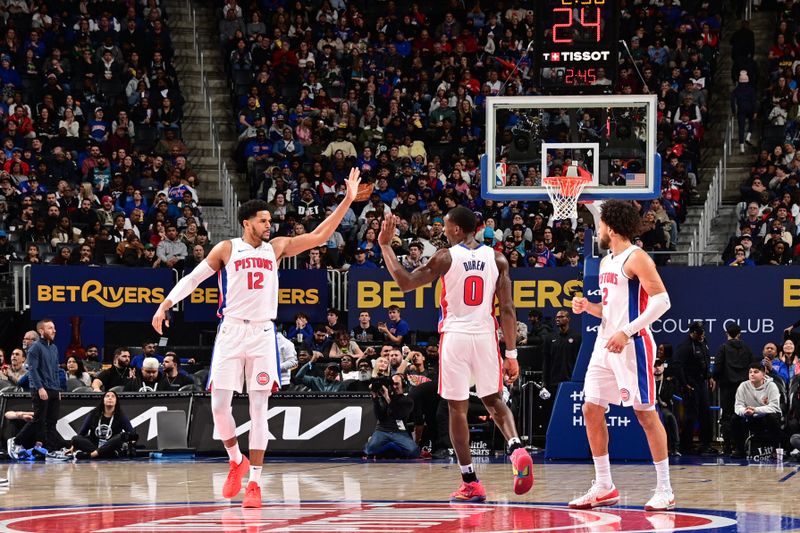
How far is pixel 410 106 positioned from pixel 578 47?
479 inches

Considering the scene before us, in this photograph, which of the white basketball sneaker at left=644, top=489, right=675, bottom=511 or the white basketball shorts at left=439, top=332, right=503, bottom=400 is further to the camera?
the white basketball shorts at left=439, top=332, right=503, bottom=400

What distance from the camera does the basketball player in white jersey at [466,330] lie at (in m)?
10.5

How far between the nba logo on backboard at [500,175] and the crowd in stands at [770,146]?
696 centimetres

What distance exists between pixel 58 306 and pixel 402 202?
22.5 ft

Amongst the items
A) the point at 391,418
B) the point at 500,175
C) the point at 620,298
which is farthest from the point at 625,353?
the point at 391,418

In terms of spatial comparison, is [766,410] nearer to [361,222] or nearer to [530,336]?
[530,336]

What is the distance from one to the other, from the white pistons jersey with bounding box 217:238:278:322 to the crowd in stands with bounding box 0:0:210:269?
12003mm

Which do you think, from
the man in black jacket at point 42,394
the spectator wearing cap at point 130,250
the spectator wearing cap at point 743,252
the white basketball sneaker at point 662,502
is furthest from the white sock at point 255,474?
the spectator wearing cap at point 743,252

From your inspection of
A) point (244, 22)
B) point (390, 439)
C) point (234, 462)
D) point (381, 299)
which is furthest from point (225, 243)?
point (244, 22)

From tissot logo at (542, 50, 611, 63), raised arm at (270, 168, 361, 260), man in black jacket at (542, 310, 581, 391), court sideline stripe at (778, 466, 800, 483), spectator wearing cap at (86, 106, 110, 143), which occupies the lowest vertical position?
court sideline stripe at (778, 466, 800, 483)

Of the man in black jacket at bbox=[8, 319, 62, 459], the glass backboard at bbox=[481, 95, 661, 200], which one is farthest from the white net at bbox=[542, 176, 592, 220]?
the man in black jacket at bbox=[8, 319, 62, 459]

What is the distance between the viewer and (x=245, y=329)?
34.1 feet

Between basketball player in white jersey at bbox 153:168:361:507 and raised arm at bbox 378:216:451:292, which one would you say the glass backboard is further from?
basketball player in white jersey at bbox 153:168:361:507

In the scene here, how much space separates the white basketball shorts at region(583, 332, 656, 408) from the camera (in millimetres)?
9789
